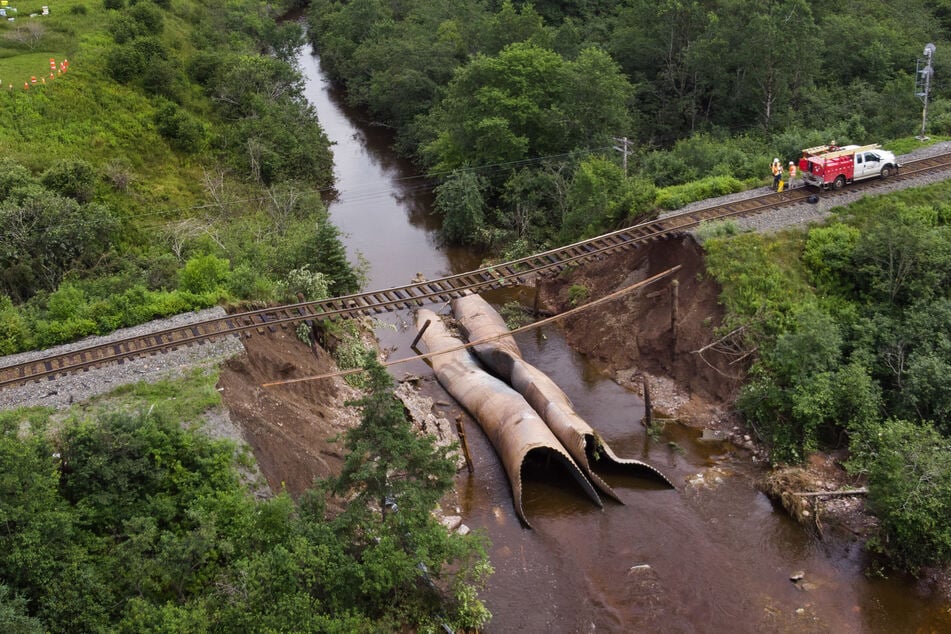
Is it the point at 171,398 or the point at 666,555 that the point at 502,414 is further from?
the point at 171,398

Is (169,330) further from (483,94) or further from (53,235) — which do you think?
(483,94)

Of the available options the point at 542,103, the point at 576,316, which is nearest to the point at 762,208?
the point at 576,316

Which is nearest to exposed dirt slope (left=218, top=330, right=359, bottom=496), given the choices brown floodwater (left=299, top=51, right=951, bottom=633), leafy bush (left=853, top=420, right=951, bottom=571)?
brown floodwater (left=299, top=51, right=951, bottom=633)

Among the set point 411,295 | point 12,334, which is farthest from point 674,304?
point 12,334

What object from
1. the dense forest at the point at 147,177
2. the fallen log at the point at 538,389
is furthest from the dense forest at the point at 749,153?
the dense forest at the point at 147,177

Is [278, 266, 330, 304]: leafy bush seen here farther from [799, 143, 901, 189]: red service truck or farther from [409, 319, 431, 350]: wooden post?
[799, 143, 901, 189]: red service truck

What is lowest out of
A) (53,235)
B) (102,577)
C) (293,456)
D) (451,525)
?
(451,525)
